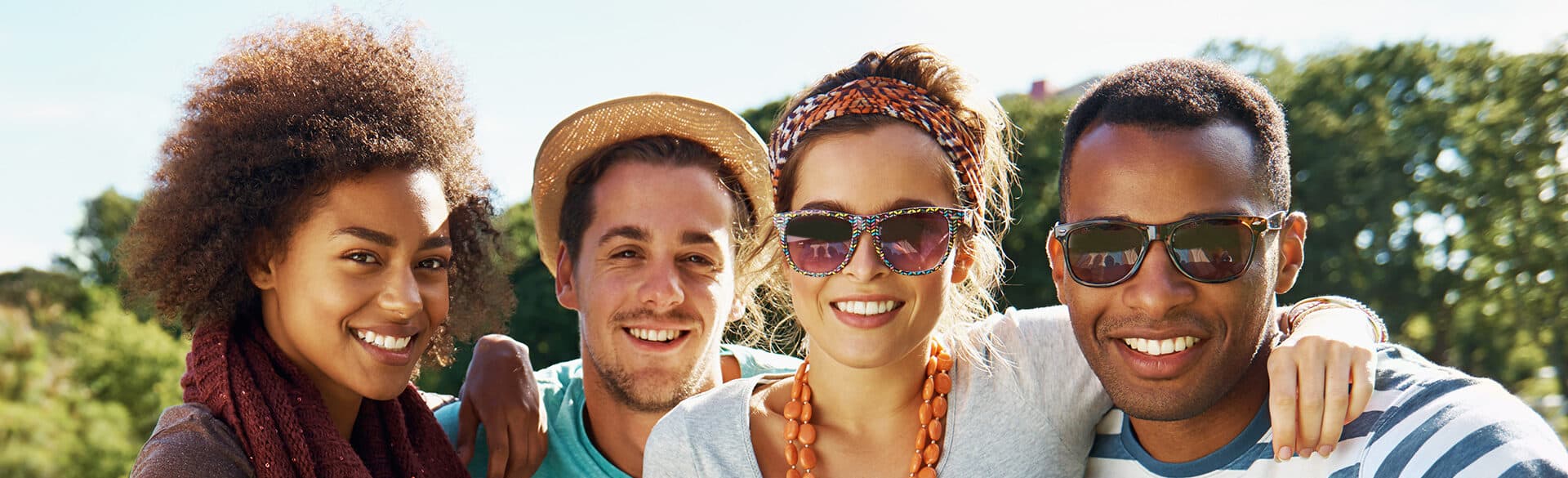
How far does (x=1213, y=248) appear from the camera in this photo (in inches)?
102

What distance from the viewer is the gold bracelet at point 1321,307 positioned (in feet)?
9.39

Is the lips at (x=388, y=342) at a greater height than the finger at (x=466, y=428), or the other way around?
the lips at (x=388, y=342)

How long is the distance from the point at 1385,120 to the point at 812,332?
1365 centimetres

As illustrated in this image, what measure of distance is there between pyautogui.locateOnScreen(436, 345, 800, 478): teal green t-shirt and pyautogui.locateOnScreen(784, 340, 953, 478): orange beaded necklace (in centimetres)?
105

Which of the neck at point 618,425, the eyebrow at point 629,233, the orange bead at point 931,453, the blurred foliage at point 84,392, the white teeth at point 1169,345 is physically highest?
the eyebrow at point 629,233

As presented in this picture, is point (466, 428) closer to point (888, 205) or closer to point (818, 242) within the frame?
point (818, 242)

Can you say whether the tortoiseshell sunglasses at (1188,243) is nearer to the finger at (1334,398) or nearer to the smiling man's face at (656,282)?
the finger at (1334,398)

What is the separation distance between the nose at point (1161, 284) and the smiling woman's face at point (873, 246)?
0.54 meters

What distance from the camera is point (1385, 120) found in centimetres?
1426

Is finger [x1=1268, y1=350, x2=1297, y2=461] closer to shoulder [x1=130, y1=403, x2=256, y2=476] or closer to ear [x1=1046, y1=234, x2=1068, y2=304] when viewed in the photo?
ear [x1=1046, y1=234, x2=1068, y2=304]

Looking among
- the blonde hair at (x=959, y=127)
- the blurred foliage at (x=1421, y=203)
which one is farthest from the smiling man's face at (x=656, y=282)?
the blurred foliage at (x=1421, y=203)

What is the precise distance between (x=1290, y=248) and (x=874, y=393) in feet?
3.77

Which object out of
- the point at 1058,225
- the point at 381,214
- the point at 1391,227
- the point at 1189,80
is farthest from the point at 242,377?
the point at 1391,227

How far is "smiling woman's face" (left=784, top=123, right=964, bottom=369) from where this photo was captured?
2926mm
